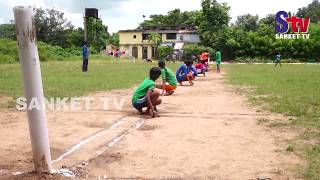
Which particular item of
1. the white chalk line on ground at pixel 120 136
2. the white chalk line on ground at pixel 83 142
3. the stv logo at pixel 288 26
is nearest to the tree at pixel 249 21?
the stv logo at pixel 288 26

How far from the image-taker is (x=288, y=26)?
53500 millimetres

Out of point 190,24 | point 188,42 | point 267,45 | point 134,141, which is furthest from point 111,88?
point 190,24

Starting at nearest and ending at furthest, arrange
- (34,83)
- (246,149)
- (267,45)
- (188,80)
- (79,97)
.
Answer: (34,83) < (246,149) < (79,97) < (188,80) < (267,45)

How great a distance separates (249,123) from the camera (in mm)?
7578

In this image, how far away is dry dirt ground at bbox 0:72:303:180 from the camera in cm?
473

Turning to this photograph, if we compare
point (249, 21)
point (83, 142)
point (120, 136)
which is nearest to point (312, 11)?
point (249, 21)

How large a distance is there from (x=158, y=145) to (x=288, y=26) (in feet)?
166

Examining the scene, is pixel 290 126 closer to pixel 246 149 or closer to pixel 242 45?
pixel 246 149

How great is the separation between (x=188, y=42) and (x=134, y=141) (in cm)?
5492

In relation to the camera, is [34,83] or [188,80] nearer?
[34,83]

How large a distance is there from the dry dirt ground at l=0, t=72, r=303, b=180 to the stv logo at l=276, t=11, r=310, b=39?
46010mm

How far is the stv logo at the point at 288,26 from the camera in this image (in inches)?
2069

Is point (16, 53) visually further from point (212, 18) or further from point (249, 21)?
point (249, 21)

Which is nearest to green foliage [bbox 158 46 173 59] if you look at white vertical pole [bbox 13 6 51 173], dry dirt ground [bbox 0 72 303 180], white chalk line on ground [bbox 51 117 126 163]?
dry dirt ground [bbox 0 72 303 180]
